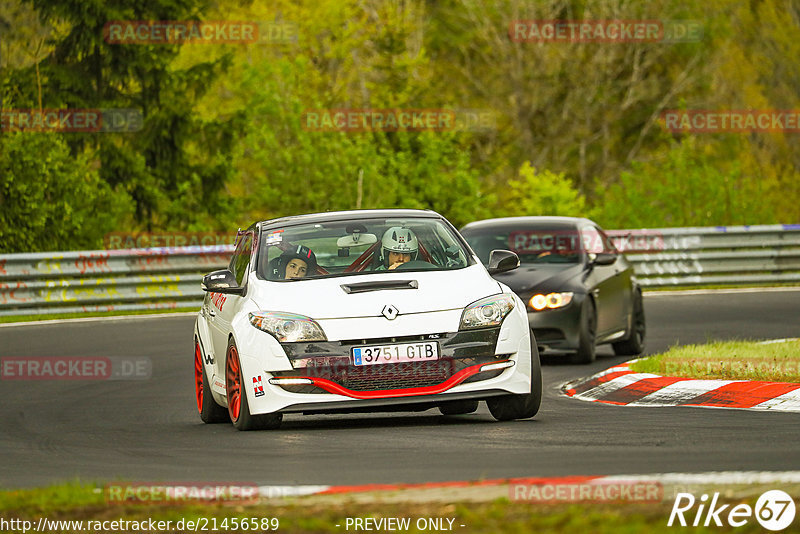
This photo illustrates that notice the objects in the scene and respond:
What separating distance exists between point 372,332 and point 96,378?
21.5 ft

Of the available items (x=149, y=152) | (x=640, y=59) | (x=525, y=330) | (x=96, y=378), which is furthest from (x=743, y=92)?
(x=525, y=330)

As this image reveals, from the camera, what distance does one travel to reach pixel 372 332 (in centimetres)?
976

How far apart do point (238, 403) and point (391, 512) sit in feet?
14.2

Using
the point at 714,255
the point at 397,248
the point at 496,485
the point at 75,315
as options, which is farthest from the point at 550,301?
the point at 714,255

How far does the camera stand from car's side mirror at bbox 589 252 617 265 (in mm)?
16375

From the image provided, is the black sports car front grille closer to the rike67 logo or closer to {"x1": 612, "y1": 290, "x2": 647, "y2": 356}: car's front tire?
the rike67 logo

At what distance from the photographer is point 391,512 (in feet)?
20.3

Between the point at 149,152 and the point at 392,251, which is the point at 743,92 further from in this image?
the point at 392,251

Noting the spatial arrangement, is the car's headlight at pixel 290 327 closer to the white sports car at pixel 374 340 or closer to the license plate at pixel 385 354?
the white sports car at pixel 374 340

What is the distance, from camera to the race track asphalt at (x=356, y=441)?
25.4ft

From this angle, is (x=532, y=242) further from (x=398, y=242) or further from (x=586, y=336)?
(x=398, y=242)

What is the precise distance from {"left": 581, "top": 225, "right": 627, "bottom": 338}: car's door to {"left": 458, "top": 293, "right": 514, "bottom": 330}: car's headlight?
19.1 ft

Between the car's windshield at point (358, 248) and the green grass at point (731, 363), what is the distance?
2.59 m

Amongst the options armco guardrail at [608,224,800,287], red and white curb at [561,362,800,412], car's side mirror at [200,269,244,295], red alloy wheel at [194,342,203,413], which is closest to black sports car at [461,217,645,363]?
red and white curb at [561,362,800,412]
